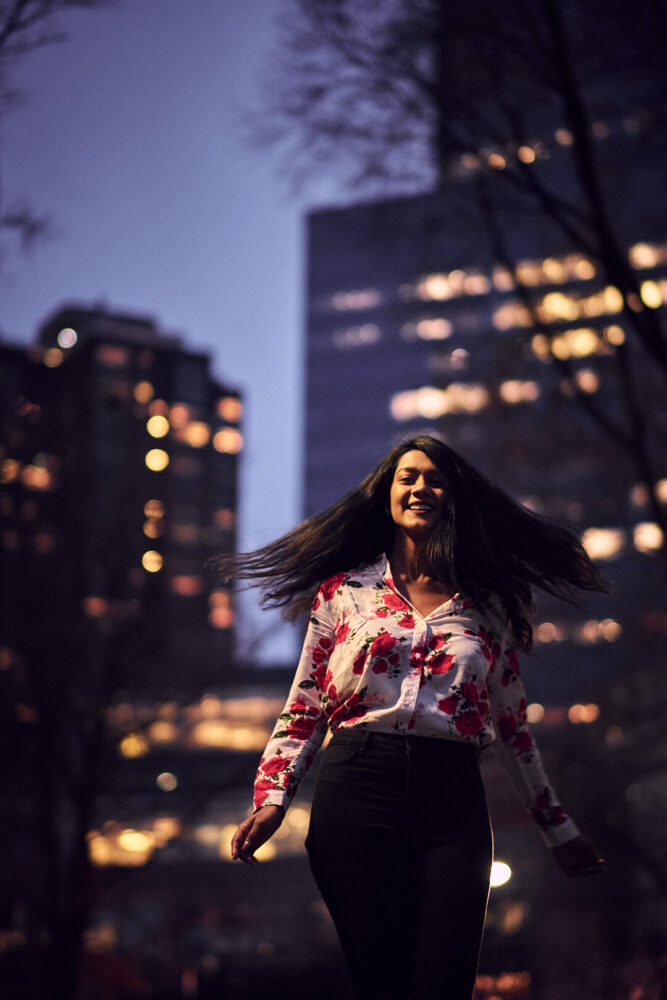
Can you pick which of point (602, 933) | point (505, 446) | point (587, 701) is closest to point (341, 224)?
point (505, 446)

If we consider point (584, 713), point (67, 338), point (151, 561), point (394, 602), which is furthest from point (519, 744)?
point (584, 713)

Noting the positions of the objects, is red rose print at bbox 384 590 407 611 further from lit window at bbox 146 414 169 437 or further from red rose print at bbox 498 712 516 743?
lit window at bbox 146 414 169 437

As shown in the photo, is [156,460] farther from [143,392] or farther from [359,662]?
[359,662]

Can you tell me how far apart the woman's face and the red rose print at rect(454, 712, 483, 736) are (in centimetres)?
70

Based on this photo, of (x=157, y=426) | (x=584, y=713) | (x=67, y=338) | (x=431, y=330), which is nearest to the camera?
(x=67, y=338)

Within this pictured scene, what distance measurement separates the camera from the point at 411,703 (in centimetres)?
319

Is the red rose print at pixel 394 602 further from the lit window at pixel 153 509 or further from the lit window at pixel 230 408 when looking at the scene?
the lit window at pixel 230 408

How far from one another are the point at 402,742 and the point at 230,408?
84527 millimetres

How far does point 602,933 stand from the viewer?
1853 cm

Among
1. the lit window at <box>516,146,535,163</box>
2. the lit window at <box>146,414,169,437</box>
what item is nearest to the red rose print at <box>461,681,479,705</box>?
the lit window at <box>516,146,535,163</box>

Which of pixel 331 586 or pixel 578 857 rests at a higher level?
pixel 331 586

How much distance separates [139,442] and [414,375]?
102 metres

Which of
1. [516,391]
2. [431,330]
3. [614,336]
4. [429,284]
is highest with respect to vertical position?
[431,330]

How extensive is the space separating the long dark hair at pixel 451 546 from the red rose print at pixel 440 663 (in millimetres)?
373
